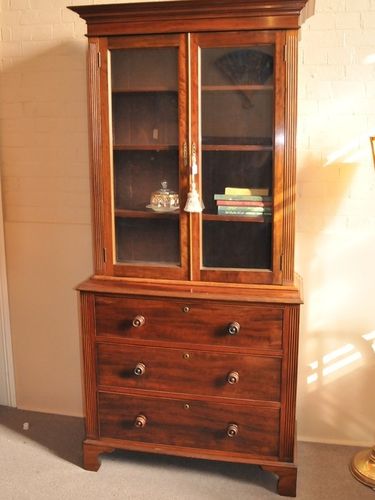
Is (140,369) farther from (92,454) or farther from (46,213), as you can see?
(46,213)

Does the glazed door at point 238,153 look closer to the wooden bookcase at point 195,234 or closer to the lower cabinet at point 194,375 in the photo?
the wooden bookcase at point 195,234

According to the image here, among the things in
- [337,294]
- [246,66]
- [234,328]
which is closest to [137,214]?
[234,328]

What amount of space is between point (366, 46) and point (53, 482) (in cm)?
223

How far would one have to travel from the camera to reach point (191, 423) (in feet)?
7.39

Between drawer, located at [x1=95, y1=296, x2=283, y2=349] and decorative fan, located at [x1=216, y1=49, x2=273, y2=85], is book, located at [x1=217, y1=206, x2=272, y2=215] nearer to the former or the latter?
drawer, located at [x1=95, y1=296, x2=283, y2=349]

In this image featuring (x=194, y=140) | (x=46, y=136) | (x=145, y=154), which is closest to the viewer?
(x=194, y=140)

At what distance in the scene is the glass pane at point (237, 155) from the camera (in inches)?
81.4

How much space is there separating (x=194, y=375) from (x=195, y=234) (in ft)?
1.86

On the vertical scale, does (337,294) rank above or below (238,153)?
below

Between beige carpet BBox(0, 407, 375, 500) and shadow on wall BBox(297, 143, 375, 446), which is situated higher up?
shadow on wall BBox(297, 143, 375, 446)

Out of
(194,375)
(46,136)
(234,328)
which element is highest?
(46,136)

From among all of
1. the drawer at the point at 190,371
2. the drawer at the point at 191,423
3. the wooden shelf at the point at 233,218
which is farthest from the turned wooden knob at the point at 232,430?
the wooden shelf at the point at 233,218

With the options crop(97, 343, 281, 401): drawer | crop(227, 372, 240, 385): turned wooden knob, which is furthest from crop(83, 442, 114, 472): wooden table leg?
crop(227, 372, 240, 385): turned wooden knob

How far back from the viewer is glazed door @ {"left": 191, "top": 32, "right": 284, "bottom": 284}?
2045 mm
